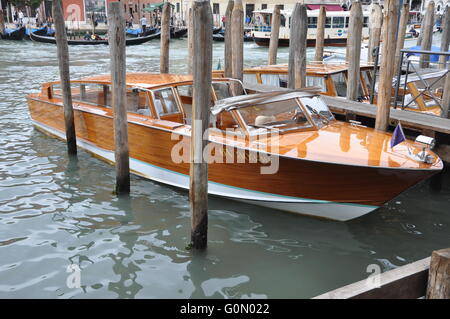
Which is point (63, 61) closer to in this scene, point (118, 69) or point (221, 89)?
point (118, 69)

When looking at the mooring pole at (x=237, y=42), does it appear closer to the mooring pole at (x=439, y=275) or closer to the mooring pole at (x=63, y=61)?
the mooring pole at (x=63, y=61)

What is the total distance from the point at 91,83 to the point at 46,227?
9.74 feet

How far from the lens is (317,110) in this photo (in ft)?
21.2

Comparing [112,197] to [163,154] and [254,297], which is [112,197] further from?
[254,297]

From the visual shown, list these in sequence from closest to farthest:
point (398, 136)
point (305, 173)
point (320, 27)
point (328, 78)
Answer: point (398, 136) → point (305, 173) → point (328, 78) → point (320, 27)

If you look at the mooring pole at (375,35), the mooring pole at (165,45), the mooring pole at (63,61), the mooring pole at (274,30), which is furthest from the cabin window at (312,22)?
the mooring pole at (63,61)

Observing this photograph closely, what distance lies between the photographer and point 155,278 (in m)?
4.68

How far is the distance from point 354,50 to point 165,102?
3409 millimetres

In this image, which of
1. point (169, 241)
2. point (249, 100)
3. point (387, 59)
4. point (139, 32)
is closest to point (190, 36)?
point (249, 100)

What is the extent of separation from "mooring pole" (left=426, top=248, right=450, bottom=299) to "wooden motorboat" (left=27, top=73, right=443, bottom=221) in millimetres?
2782

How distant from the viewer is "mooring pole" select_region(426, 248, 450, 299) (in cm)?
234

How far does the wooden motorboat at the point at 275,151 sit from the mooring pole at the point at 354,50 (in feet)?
5.84

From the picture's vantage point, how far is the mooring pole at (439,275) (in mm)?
2340

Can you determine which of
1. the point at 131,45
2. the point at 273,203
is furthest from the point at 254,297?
the point at 131,45
